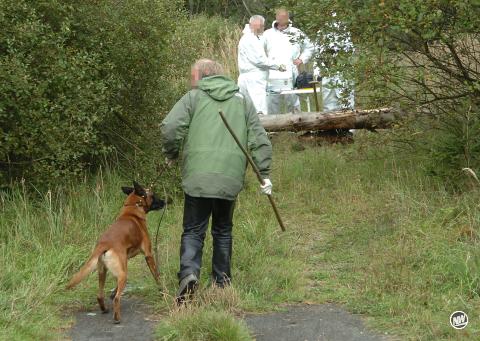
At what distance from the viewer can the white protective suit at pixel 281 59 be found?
47.4ft

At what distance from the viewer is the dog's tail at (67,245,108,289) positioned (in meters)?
6.80

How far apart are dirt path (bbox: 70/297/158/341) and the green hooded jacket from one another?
108 cm

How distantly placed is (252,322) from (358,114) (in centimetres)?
602

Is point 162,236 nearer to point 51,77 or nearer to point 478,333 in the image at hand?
point 51,77

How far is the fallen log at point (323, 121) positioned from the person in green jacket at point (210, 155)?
15.5 ft

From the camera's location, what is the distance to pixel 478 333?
6113 mm

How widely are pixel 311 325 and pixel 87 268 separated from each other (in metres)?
1.80

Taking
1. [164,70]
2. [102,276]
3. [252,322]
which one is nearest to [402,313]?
[252,322]

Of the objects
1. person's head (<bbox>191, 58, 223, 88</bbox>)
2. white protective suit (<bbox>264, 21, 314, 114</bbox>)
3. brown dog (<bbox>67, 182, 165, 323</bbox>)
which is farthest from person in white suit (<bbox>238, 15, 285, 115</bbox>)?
person's head (<bbox>191, 58, 223, 88</bbox>)

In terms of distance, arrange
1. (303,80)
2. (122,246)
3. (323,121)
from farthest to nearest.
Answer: (303,80) < (323,121) < (122,246)

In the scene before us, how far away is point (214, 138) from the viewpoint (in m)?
7.14

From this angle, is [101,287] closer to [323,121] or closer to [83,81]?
[83,81]

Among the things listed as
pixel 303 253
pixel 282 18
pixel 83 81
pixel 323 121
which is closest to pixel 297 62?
pixel 282 18

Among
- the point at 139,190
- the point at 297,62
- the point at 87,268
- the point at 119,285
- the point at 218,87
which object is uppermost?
the point at 297,62
